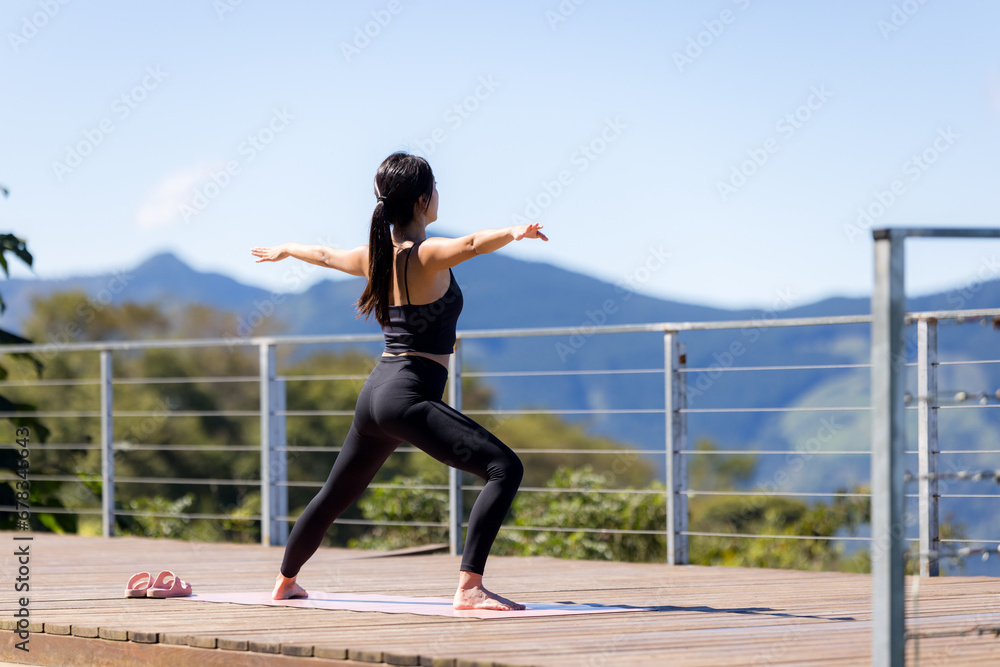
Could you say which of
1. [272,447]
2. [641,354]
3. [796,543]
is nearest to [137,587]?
[272,447]

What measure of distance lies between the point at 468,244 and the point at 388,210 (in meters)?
0.38

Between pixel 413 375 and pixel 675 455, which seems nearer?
pixel 413 375

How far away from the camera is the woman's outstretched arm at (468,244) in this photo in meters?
2.91

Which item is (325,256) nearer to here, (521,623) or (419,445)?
(419,445)

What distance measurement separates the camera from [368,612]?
3305mm

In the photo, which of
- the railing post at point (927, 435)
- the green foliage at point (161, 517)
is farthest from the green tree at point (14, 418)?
the railing post at point (927, 435)

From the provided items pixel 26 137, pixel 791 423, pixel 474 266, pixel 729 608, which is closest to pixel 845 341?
pixel 791 423

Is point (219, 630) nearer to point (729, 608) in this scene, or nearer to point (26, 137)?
point (729, 608)

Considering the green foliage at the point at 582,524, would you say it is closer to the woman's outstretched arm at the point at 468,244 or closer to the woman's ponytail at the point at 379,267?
the woman's ponytail at the point at 379,267

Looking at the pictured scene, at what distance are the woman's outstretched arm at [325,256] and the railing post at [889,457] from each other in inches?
63.4

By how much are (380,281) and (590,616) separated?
105 centimetres

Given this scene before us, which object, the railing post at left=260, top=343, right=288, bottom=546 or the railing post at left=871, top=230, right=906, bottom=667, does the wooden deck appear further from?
the railing post at left=260, top=343, right=288, bottom=546

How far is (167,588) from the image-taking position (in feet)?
12.3

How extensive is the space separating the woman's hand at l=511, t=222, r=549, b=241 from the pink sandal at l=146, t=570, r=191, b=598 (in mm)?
1661
